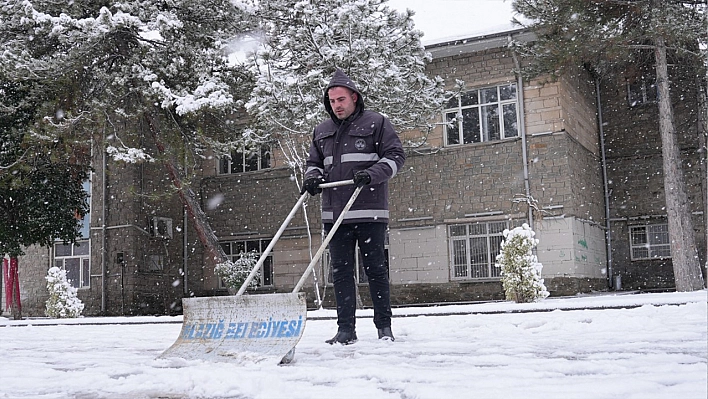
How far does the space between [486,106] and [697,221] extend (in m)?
6.05

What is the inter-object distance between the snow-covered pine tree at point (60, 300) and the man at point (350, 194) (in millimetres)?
12053

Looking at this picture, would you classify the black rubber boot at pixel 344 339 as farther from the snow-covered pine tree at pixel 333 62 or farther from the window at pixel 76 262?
the window at pixel 76 262

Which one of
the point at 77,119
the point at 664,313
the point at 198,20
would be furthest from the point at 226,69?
the point at 664,313

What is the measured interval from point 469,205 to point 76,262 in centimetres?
1043

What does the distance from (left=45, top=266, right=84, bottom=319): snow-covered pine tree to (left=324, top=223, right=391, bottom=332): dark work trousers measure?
1209 cm

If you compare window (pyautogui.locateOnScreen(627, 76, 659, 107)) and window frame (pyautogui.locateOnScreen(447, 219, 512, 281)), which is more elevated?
window (pyautogui.locateOnScreen(627, 76, 659, 107))

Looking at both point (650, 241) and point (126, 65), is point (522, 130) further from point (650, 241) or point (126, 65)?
point (126, 65)

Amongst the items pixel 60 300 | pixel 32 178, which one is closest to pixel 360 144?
pixel 60 300

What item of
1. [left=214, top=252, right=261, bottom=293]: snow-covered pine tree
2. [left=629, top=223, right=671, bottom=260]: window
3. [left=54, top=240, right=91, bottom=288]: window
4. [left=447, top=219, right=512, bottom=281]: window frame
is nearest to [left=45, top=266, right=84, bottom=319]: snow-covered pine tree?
[left=54, top=240, right=91, bottom=288]: window

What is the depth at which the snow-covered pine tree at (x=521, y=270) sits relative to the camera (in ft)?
35.9

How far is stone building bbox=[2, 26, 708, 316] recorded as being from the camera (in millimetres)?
16094

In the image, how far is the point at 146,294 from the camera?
59.7ft

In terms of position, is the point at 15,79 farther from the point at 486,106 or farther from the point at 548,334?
the point at 548,334

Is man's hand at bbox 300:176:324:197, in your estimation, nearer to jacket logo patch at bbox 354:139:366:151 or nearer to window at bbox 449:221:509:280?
jacket logo patch at bbox 354:139:366:151
